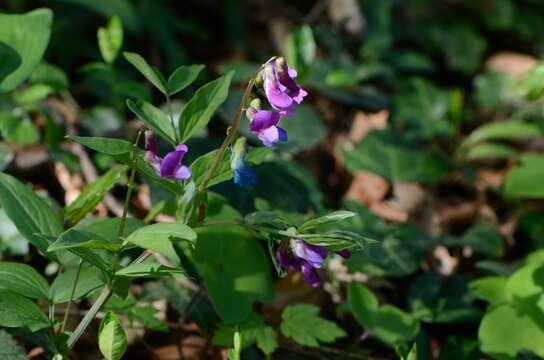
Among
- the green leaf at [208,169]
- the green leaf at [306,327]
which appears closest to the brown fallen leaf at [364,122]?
the green leaf at [306,327]

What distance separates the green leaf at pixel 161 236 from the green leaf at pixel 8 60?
882 mm

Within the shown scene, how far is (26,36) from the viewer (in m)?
2.08

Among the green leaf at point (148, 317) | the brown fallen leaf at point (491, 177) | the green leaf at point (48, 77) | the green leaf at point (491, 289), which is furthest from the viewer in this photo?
the brown fallen leaf at point (491, 177)

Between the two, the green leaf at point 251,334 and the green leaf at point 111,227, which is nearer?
the green leaf at point 111,227

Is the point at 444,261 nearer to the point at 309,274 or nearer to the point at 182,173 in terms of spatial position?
the point at 309,274

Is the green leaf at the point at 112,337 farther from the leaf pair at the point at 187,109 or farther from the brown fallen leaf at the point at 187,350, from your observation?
the brown fallen leaf at the point at 187,350

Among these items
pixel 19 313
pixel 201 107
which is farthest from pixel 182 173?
pixel 19 313

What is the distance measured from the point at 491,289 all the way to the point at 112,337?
133 cm

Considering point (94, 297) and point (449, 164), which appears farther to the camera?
point (449, 164)

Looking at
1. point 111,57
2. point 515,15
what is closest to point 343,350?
point 111,57

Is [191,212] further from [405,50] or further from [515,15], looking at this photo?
[515,15]

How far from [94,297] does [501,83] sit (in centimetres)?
285

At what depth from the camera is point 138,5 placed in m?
3.43

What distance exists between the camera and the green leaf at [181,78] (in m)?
1.74
